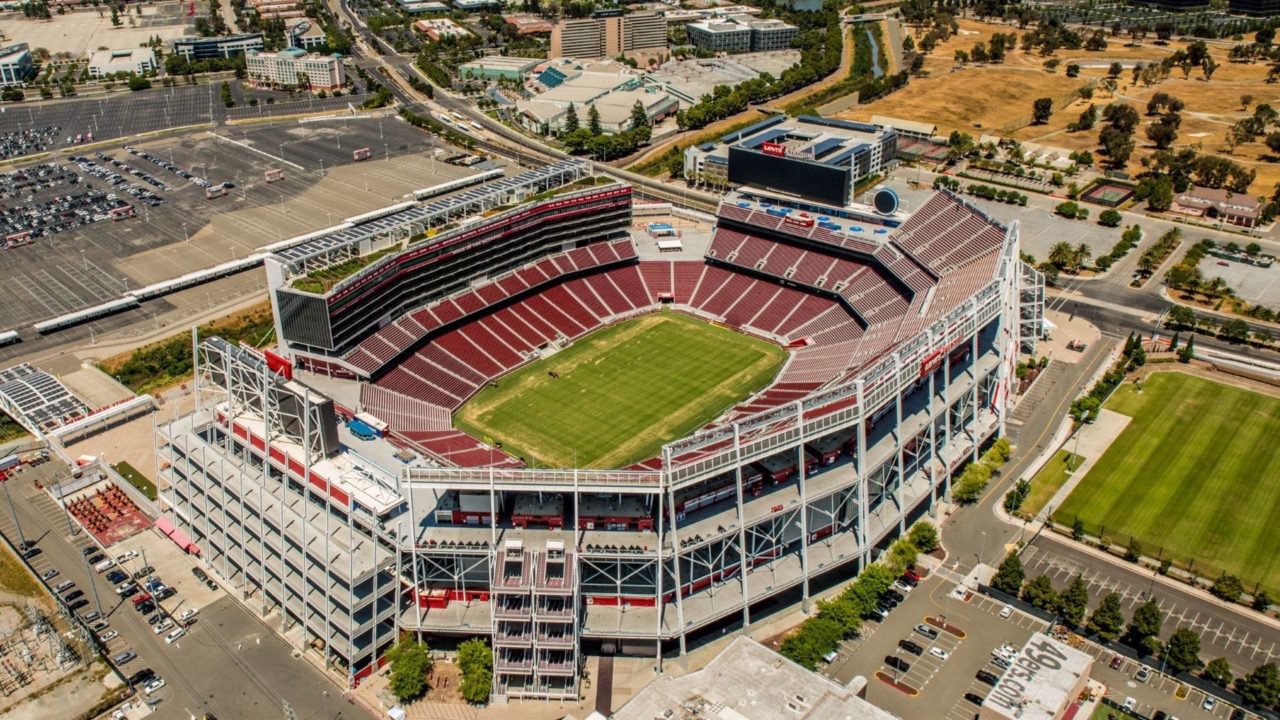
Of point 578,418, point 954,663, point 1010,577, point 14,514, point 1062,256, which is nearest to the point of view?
point 954,663

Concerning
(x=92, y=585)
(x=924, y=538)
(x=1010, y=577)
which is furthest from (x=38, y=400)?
(x=1010, y=577)

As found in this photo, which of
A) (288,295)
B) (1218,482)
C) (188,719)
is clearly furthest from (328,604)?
(1218,482)

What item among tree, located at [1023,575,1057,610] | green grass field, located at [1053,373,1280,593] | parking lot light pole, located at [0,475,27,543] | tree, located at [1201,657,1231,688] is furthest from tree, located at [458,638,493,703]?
green grass field, located at [1053,373,1280,593]

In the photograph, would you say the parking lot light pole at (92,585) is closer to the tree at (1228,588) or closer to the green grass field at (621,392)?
the green grass field at (621,392)

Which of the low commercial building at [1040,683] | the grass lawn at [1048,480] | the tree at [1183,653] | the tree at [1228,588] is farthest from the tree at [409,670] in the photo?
the tree at [1228,588]

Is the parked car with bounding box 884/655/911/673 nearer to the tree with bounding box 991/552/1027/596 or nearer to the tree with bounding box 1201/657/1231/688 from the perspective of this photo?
the tree with bounding box 991/552/1027/596

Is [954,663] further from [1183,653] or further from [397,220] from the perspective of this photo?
[397,220]

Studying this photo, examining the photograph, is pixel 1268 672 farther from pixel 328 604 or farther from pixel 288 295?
pixel 288 295
